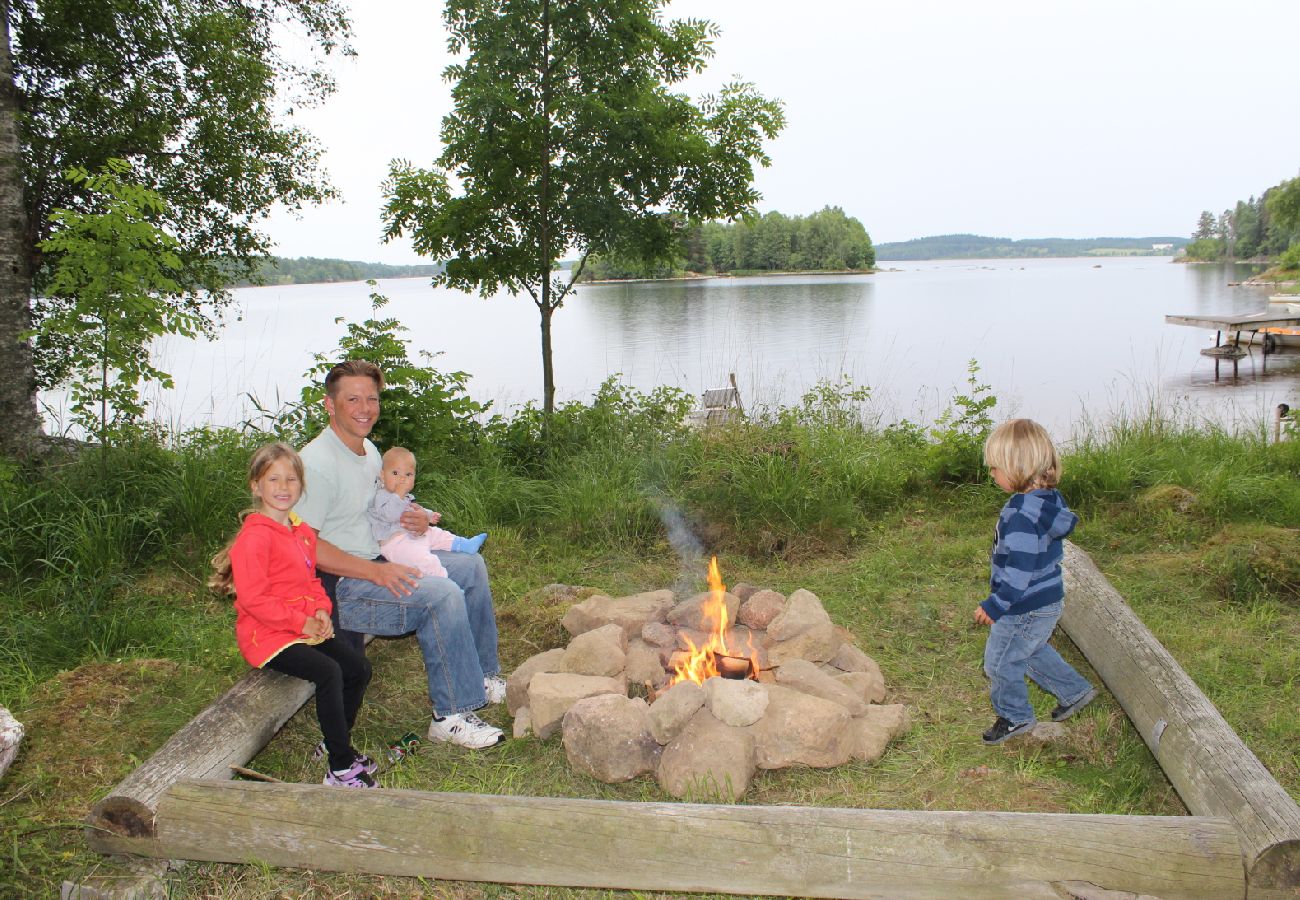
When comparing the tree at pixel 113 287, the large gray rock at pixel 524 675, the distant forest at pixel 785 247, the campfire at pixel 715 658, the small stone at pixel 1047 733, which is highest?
the distant forest at pixel 785 247

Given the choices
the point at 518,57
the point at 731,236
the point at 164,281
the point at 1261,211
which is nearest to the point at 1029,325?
the point at 518,57

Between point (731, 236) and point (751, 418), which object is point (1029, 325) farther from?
point (731, 236)

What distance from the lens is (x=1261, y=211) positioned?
97750 mm

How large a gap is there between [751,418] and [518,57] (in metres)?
3.68

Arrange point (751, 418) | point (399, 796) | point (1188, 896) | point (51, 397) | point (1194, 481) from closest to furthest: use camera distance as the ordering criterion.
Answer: point (1188, 896)
point (399, 796)
point (1194, 481)
point (751, 418)
point (51, 397)

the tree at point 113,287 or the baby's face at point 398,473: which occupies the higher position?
the tree at point 113,287

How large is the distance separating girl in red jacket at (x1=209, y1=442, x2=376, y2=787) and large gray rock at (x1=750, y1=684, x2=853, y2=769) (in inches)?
58.8

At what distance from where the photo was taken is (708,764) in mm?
3084

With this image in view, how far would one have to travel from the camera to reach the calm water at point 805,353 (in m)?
15.1

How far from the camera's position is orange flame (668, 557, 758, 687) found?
3.75 m

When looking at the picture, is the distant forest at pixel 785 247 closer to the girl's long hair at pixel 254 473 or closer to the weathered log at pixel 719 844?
the girl's long hair at pixel 254 473

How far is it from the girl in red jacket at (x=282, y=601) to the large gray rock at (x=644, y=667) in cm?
119

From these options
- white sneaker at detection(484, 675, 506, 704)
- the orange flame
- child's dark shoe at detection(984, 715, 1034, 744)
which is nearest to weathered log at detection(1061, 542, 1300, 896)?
child's dark shoe at detection(984, 715, 1034, 744)

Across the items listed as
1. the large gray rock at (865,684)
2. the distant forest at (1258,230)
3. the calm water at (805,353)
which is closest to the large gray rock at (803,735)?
the large gray rock at (865,684)
